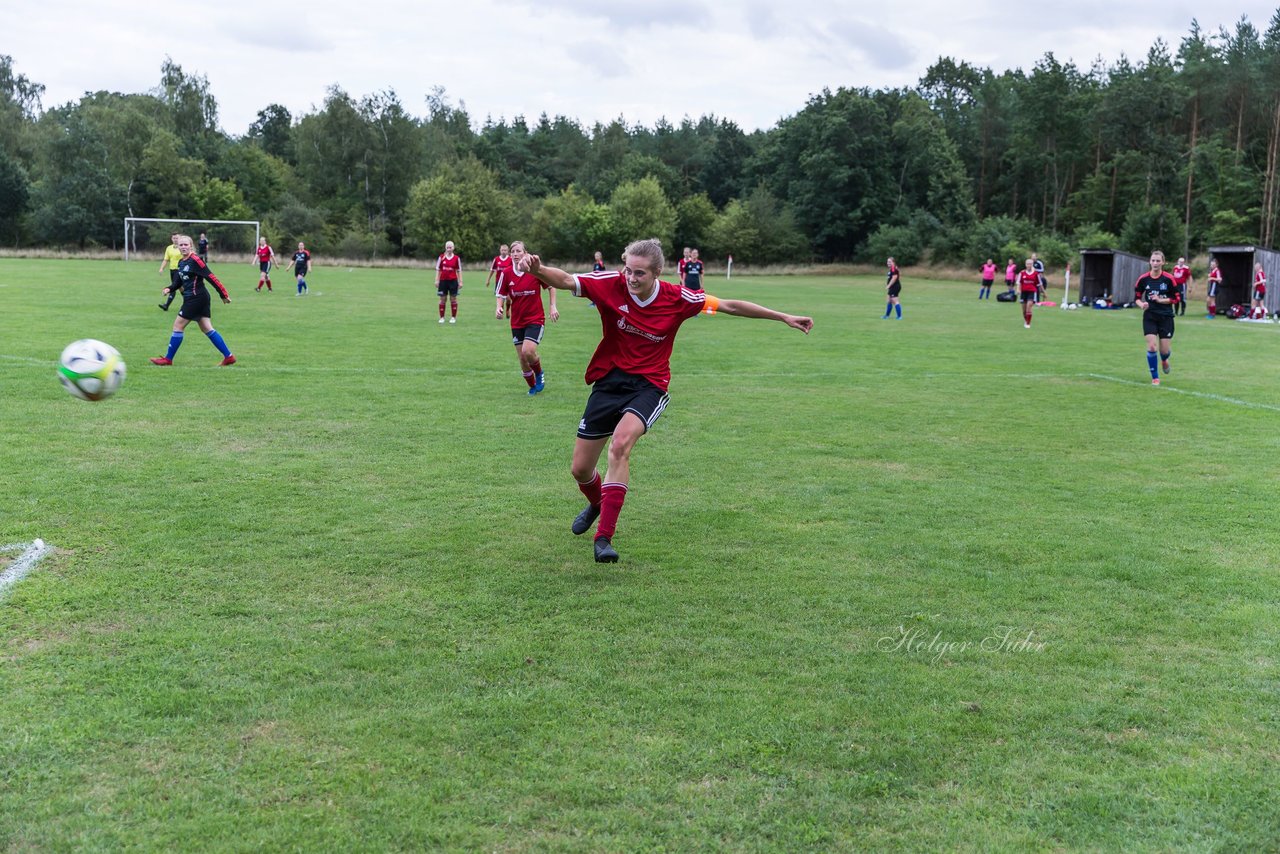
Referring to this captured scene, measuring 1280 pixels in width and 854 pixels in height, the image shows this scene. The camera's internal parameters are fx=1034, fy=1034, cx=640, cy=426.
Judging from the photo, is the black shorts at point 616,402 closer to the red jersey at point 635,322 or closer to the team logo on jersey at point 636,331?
the red jersey at point 635,322

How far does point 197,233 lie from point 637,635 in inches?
2544

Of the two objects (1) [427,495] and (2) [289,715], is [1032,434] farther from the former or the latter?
(2) [289,715]

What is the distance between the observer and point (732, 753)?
4.25 metres

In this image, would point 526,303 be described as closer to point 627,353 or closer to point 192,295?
point 192,295

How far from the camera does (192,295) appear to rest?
15570mm

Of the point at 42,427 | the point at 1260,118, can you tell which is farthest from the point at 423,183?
the point at 42,427

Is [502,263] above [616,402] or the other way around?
above

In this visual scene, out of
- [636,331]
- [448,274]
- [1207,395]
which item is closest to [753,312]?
[636,331]

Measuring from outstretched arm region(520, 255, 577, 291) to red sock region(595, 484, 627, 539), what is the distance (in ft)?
4.51

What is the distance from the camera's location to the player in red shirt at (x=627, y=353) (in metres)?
7.07

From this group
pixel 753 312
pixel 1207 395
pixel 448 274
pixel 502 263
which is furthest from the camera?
pixel 448 274

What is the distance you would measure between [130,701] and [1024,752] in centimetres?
389

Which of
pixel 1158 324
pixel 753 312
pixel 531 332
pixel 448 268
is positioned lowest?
pixel 531 332

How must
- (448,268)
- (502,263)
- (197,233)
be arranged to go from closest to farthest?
(502,263), (448,268), (197,233)
